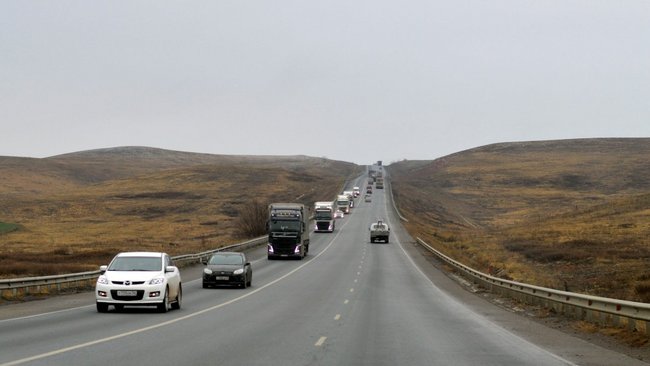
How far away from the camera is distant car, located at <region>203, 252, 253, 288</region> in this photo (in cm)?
3628

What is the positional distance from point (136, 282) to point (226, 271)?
43.8 feet

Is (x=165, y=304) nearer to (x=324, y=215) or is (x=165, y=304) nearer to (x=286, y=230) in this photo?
(x=286, y=230)

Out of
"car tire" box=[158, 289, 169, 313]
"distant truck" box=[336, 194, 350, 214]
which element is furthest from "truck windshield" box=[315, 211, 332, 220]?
"car tire" box=[158, 289, 169, 313]

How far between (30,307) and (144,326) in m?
8.03

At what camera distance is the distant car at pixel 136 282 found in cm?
2316

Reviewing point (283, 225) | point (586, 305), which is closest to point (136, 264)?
point (586, 305)

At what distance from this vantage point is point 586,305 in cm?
2272

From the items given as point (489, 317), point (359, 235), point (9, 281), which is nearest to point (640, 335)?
point (489, 317)

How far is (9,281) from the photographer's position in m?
28.4

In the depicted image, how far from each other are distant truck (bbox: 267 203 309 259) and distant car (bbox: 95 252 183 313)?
33915 mm

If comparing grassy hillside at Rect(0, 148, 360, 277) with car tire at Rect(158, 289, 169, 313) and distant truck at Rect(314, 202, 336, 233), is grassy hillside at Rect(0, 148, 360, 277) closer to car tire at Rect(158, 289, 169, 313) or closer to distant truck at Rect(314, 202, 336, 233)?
distant truck at Rect(314, 202, 336, 233)

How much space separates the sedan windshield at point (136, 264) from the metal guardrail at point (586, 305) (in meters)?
11.6

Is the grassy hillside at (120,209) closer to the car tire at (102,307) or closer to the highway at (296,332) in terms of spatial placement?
the highway at (296,332)

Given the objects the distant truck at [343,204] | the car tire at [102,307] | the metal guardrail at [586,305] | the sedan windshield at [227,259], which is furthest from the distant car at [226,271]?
the distant truck at [343,204]
